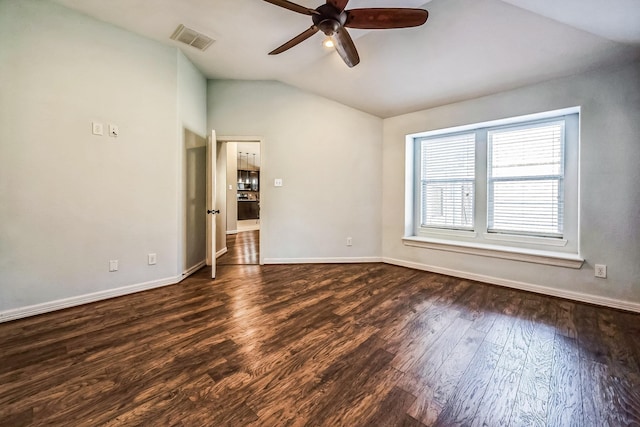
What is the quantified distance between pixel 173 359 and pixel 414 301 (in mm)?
2208

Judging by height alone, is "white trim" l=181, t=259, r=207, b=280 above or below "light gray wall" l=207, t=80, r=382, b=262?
below

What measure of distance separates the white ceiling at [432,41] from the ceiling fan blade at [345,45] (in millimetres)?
506

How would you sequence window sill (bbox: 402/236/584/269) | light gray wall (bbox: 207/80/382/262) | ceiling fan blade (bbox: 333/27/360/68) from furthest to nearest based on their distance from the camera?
1. light gray wall (bbox: 207/80/382/262)
2. window sill (bbox: 402/236/584/269)
3. ceiling fan blade (bbox: 333/27/360/68)

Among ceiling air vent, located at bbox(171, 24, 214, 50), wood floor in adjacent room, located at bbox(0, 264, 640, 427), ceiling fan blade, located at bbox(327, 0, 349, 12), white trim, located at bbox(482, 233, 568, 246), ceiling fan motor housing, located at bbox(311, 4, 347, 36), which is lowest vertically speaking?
wood floor in adjacent room, located at bbox(0, 264, 640, 427)

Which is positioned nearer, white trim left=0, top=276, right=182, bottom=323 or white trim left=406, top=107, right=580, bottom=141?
white trim left=0, top=276, right=182, bottom=323

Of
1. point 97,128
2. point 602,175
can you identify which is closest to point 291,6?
point 97,128

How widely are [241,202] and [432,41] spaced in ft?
26.7

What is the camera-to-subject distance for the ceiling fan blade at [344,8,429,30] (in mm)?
1854

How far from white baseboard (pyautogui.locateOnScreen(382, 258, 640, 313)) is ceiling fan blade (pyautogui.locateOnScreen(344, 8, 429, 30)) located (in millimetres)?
3020

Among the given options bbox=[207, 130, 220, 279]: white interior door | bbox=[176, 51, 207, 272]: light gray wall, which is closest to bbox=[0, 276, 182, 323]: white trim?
bbox=[176, 51, 207, 272]: light gray wall

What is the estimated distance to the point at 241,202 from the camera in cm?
946

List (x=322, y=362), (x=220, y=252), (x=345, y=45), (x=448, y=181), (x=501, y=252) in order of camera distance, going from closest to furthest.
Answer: (x=322, y=362)
(x=345, y=45)
(x=501, y=252)
(x=448, y=181)
(x=220, y=252)

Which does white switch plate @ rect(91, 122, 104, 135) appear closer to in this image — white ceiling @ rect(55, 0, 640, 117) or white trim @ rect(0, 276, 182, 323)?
white ceiling @ rect(55, 0, 640, 117)

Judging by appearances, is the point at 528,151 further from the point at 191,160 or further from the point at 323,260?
the point at 191,160
